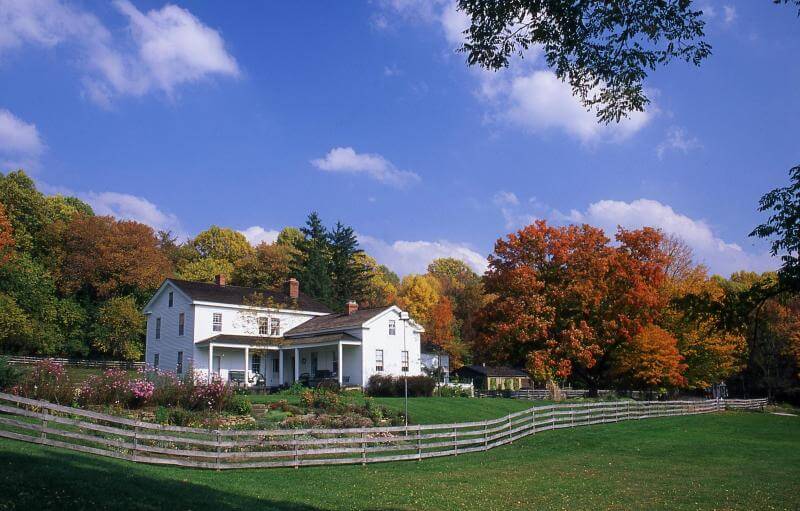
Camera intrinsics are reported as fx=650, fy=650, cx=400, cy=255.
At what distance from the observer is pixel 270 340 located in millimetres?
43844

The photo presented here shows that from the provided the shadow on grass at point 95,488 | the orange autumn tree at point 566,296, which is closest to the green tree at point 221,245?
the orange autumn tree at point 566,296

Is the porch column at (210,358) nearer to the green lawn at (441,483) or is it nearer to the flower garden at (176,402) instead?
the flower garden at (176,402)

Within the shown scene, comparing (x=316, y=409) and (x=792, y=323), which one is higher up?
(x=792, y=323)

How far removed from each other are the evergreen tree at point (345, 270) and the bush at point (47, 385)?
49429mm

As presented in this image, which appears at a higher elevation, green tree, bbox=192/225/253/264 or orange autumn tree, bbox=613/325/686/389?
green tree, bbox=192/225/253/264

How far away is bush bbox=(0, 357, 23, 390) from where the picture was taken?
728 inches

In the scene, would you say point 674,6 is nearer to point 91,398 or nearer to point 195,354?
point 91,398

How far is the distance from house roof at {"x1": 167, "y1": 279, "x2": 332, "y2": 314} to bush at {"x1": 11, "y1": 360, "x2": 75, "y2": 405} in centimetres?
2313

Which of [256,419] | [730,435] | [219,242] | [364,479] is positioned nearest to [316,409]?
[256,419]

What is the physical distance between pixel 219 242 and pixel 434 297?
26.2 m

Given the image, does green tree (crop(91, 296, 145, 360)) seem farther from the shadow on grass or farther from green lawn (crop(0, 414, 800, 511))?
the shadow on grass

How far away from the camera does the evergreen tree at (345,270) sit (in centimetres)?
7119

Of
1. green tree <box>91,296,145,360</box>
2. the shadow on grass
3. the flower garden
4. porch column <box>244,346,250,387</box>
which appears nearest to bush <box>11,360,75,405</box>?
Answer: the flower garden

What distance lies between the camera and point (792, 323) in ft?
181
